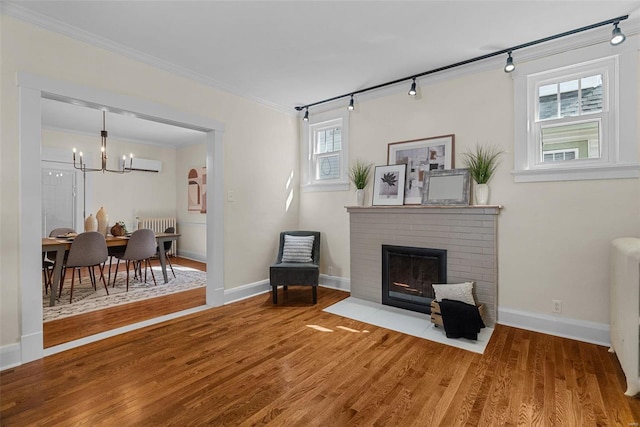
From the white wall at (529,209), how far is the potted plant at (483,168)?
0.07 m

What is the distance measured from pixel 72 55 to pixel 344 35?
233cm

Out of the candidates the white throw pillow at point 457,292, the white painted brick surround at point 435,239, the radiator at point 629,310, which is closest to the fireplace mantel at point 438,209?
the white painted brick surround at point 435,239

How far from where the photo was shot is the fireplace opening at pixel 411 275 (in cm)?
324

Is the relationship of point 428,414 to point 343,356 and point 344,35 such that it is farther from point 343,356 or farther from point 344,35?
point 344,35

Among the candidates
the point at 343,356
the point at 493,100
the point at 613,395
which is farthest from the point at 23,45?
the point at 613,395

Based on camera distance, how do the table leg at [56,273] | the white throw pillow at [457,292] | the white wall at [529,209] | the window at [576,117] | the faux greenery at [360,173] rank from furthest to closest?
1. the faux greenery at [360,173]
2. the table leg at [56,273]
3. the white throw pillow at [457,292]
4. the white wall at [529,209]
5. the window at [576,117]

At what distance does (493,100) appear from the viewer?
3.04 m

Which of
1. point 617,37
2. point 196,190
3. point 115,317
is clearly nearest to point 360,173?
point 617,37

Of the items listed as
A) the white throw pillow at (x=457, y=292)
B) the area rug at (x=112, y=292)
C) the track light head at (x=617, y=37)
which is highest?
the track light head at (x=617, y=37)

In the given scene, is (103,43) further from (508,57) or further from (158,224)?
(158,224)

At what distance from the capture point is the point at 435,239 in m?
3.22

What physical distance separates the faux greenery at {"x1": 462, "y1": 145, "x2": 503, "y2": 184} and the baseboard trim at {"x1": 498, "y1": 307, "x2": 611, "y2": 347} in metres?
1.34

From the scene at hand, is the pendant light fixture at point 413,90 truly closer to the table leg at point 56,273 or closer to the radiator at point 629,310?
the radiator at point 629,310

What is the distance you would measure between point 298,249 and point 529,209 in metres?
2.62
